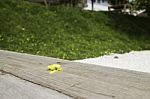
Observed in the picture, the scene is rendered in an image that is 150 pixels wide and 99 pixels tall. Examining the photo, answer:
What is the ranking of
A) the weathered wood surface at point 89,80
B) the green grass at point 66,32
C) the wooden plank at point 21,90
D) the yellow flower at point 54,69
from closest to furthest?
the weathered wood surface at point 89,80 < the wooden plank at point 21,90 < the yellow flower at point 54,69 < the green grass at point 66,32

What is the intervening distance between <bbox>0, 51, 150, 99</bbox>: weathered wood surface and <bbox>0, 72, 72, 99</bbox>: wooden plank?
6cm

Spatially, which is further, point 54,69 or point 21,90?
point 54,69

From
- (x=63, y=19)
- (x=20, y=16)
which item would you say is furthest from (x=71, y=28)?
(x=20, y=16)

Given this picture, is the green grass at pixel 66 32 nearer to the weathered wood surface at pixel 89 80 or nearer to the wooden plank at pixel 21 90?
the weathered wood surface at pixel 89 80

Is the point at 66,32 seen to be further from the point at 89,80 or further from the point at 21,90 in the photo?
the point at 89,80

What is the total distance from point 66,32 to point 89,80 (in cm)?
1171

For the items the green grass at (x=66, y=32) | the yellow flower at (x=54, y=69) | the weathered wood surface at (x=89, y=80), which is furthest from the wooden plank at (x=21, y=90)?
the green grass at (x=66, y=32)

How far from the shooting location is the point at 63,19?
16719 mm

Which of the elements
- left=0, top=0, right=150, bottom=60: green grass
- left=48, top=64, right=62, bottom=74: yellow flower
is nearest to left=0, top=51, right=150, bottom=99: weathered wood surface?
left=48, top=64, right=62, bottom=74: yellow flower

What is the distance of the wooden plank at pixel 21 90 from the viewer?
3.14 meters

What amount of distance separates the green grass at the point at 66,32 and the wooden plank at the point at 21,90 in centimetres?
673

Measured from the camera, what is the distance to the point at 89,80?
333 centimetres

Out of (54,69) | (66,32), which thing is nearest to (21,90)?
(54,69)

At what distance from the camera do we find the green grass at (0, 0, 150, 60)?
12195mm
